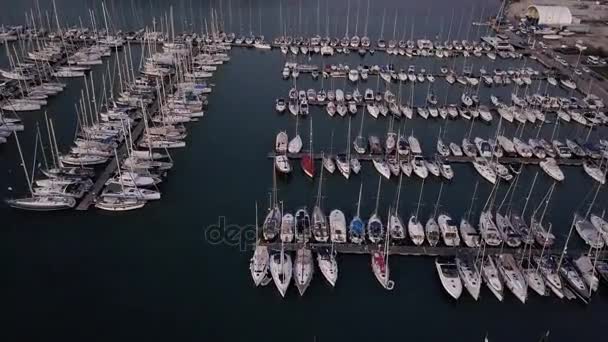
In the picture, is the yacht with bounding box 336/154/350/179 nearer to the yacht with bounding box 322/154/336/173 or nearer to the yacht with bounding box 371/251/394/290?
the yacht with bounding box 322/154/336/173

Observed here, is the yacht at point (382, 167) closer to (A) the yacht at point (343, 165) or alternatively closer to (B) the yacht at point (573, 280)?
(A) the yacht at point (343, 165)

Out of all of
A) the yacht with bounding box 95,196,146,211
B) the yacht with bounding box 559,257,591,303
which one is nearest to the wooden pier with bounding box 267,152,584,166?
the yacht with bounding box 95,196,146,211

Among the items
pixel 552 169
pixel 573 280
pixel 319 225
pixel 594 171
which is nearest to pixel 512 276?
pixel 573 280

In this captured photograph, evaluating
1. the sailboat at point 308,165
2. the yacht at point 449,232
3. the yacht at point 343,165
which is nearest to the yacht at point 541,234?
the yacht at point 449,232

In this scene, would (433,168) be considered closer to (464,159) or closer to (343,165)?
(464,159)

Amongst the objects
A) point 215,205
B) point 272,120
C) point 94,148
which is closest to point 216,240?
point 215,205

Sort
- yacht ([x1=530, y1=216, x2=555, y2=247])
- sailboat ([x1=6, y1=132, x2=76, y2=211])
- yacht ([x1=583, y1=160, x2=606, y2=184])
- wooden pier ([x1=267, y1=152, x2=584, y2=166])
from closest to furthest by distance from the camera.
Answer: yacht ([x1=530, y1=216, x2=555, y2=247]) → sailboat ([x1=6, y1=132, x2=76, y2=211]) → yacht ([x1=583, y1=160, x2=606, y2=184]) → wooden pier ([x1=267, y1=152, x2=584, y2=166])
